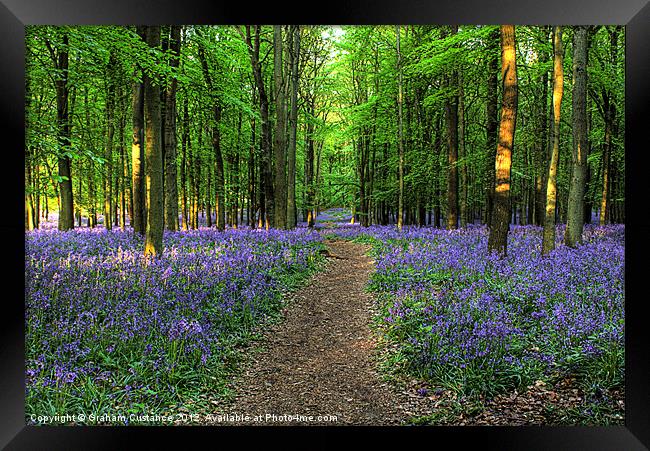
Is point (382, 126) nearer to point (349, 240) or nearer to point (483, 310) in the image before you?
point (349, 240)

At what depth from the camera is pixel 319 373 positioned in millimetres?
4289

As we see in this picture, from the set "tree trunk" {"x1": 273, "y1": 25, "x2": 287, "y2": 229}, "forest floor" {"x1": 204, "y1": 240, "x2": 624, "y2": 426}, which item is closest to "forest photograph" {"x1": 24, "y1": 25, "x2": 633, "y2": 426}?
"forest floor" {"x1": 204, "y1": 240, "x2": 624, "y2": 426}

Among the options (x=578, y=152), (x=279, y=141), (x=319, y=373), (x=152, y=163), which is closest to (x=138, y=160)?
(x=152, y=163)

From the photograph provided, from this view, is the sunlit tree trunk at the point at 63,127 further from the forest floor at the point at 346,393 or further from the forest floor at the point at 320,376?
the forest floor at the point at 346,393

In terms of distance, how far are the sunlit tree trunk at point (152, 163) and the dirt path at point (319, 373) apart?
11.3 ft

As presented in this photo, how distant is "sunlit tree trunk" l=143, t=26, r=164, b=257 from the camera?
7.25 metres

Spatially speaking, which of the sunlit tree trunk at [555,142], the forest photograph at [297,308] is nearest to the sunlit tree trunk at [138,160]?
the forest photograph at [297,308]

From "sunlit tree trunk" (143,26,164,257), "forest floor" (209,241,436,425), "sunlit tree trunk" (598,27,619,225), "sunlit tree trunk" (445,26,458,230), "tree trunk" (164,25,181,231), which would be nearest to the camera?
"forest floor" (209,241,436,425)

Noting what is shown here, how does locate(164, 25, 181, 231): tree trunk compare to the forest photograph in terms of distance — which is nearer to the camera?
the forest photograph

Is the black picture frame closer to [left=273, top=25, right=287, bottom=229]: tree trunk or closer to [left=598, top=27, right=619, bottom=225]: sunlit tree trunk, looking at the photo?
[left=273, top=25, right=287, bottom=229]: tree trunk

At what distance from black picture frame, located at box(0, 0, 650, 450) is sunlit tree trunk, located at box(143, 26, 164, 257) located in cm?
373

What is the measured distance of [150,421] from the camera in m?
3.41
